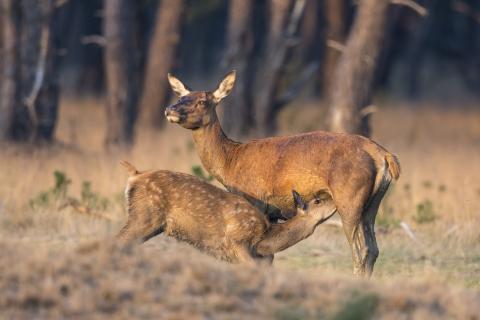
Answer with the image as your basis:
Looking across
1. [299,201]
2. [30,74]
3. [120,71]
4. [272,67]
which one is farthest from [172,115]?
[272,67]

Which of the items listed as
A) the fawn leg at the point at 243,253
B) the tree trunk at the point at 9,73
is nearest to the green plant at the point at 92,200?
the tree trunk at the point at 9,73

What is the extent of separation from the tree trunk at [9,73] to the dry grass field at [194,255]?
638 mm

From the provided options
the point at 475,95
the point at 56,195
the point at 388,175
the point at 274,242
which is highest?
the point at 388,175

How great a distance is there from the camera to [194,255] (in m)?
8.80

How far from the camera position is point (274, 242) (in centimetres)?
888

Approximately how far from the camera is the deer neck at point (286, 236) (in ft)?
29.1

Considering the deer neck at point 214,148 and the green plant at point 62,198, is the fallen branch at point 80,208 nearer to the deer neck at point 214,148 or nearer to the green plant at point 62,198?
the green plant at point 62,198

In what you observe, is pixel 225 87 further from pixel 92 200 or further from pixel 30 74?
pixel 30 74

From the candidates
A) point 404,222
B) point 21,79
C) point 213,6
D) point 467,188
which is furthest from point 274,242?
point 213,6

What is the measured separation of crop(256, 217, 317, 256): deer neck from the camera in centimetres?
887

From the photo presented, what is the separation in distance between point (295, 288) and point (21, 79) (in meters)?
10.0

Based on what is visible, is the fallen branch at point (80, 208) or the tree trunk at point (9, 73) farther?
the tree trunk at point (9, 73)

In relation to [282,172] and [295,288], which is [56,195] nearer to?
[282,172]

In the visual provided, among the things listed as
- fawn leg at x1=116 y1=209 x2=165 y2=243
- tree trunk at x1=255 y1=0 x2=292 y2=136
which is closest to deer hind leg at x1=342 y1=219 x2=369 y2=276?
fawn leg at x1=116 y1=209 x2=165 y2=243
